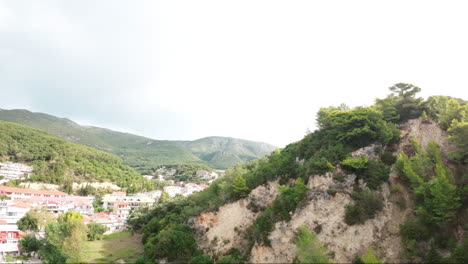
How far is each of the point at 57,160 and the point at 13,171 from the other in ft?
42.0

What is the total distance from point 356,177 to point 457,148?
32.1 feet

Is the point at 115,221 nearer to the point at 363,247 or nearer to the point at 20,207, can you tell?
the point at 20,207

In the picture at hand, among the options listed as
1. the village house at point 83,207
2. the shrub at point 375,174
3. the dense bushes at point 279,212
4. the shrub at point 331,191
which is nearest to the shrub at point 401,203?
the shrub at point 375,174

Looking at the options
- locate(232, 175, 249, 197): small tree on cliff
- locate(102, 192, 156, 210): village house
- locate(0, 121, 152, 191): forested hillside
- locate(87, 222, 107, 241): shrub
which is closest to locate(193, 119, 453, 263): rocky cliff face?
locate(232, 175, 249, 197): small tree on cliff

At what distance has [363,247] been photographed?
2228 centimetres

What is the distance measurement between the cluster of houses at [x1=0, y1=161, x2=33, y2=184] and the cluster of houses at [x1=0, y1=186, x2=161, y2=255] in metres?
20.2

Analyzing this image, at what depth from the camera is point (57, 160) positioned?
9638cm

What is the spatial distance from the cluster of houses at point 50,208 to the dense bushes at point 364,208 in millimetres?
44176

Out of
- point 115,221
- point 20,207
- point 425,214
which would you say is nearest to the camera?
point 425,214

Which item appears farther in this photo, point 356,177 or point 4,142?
point 4,142

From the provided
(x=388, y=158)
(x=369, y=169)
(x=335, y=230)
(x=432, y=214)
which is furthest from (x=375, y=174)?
(x=335, y=230)

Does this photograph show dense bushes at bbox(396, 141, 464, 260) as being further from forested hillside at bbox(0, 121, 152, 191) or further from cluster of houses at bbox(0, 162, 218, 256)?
forested hillside at bbox(0, 121, 152, 191)

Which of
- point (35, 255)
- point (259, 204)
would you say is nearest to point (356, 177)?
point (259, 204)

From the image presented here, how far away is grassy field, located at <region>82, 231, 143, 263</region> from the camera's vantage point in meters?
36.4
